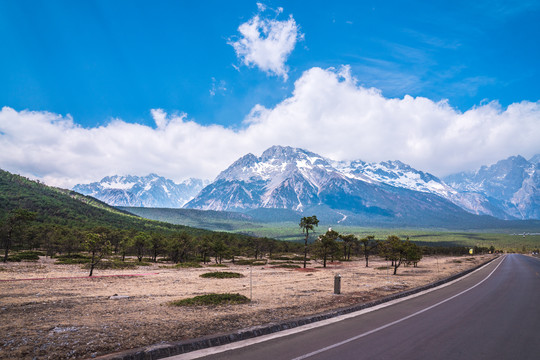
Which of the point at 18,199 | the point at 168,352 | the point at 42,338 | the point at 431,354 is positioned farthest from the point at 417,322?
the point at 18,199

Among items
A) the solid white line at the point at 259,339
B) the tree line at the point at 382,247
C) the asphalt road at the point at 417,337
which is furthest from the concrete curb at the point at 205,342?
the tree line at the point at 382,247

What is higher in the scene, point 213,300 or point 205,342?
point 205,342

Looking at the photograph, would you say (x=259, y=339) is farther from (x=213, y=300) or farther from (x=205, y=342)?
(x=213, y=300)

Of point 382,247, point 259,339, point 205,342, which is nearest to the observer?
point 205,342

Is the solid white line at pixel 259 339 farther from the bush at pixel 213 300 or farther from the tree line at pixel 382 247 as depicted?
the tree line at pixel 382 247

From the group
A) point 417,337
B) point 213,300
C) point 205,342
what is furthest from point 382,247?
point 205,342

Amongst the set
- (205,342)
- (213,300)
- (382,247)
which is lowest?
(213,300)

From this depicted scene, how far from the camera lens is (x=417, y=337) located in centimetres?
994

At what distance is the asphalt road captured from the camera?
8.33 m

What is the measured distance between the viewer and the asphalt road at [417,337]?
8328 mm

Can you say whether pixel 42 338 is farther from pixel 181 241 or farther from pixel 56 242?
pixel 56 242

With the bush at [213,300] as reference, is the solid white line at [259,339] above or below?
above

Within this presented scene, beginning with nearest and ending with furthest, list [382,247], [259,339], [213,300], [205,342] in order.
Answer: [205,342] → [259,339] → [213,300] → [382,247]

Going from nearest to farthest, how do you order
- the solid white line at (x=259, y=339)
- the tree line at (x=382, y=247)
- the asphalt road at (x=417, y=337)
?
the solid white line at (x=259, y=339), the asphalt road at (x=417, y=337), the tree line at (x=382, y=247)
